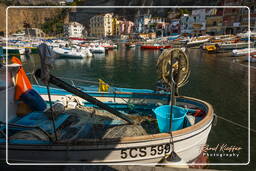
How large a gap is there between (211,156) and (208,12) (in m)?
84.6

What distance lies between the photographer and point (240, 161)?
5.97 meters

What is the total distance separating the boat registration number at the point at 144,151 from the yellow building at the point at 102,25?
353 ft

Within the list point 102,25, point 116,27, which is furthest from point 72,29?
point 116,27

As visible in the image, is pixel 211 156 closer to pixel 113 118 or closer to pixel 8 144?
pixel 113 118

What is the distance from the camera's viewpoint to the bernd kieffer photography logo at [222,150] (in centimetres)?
625

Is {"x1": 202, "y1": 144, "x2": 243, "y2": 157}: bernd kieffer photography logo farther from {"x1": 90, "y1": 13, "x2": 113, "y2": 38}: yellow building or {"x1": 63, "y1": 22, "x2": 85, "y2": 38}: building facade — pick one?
{"x1": 90, "y1": 13, "x2": 113, "y2": 38}: yellow building

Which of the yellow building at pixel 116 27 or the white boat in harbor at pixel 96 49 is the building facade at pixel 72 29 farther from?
the white boat in harbor at pixel 96 49

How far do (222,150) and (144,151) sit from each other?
4.13m

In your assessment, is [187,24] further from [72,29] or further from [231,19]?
[72,29]

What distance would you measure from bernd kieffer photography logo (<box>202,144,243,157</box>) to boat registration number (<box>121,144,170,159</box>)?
2.57 metres

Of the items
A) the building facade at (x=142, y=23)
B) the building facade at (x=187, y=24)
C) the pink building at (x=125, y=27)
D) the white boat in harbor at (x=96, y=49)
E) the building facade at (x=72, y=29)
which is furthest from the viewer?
the pink building at (x=125, y=27)

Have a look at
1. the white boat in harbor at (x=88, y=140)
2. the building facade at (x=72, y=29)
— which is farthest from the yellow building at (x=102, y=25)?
the white boat in harbor at (x=88, y=140)

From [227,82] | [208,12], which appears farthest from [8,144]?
[208,12]

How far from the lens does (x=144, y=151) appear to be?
173 inches
